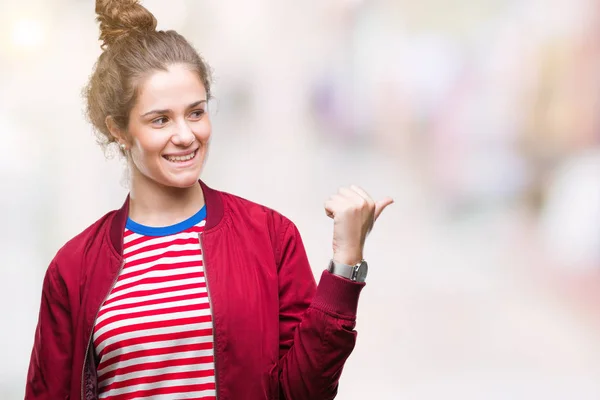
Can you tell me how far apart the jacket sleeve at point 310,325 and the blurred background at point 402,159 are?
1.18 meters

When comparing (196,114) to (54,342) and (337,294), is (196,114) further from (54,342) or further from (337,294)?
(54,342)

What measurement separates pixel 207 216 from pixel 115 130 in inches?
9.3

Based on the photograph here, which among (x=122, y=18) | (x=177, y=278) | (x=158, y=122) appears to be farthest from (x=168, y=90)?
(x=177, y=278)

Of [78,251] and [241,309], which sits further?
[78,251]

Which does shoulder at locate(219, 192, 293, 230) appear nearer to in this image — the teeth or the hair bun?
the teeth

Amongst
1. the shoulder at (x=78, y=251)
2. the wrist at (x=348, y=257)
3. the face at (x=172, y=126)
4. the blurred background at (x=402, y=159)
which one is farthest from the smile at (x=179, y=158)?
the blurred background at (x=402, y=159)

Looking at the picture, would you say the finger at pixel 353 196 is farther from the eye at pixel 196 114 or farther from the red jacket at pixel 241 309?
the eye at pixel 196 114

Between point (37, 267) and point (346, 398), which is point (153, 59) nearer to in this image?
point (37, 267)

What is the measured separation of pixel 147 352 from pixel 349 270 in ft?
1.28

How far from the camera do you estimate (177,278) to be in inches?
64.7

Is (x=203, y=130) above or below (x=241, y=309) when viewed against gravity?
above

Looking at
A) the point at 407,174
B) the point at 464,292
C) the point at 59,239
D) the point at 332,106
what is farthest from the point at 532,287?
the point at 59,239

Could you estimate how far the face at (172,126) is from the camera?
1.61 m

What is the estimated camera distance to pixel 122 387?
1.62 metres
